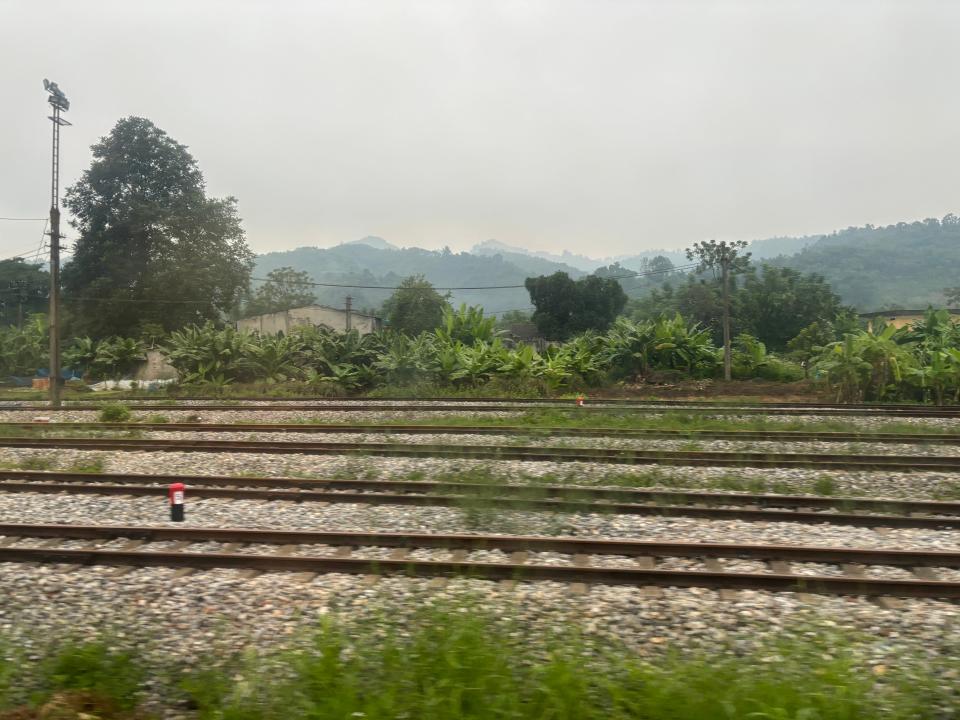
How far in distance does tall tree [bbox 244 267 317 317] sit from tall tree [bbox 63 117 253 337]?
2300 centimetres

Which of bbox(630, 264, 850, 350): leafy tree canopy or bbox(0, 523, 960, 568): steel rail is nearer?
bbox(0, 523, 960, 568): steel rail

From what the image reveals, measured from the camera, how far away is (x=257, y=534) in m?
7.11

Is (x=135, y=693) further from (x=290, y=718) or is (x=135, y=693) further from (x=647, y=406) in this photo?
(x=647, y=406)

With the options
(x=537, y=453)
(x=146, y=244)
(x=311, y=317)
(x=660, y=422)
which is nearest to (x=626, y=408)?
(x=660, y=422)

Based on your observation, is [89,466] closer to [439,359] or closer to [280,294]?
[439,359]

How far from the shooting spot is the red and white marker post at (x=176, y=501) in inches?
321

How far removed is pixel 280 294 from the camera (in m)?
74.9

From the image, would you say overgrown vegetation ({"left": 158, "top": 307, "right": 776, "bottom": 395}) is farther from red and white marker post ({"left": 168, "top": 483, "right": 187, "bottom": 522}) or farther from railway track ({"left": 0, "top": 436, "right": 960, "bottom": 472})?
red and white marker post ({"left": 168, "top": 483, "right": 187, "bottom": 522})

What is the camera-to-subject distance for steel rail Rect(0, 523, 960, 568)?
651 cm

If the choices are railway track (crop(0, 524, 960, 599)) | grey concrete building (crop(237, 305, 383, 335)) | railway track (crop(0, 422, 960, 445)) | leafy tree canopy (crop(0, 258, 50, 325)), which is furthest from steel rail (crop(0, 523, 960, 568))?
leafy tree canopy (crop(0, 258, 50, 325))

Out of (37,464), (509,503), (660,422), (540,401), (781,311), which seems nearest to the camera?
(509,503)

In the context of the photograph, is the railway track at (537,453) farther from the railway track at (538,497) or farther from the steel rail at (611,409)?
the steel rail at (611,409)

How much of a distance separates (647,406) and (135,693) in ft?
56.8

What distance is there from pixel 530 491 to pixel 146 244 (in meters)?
44.5
